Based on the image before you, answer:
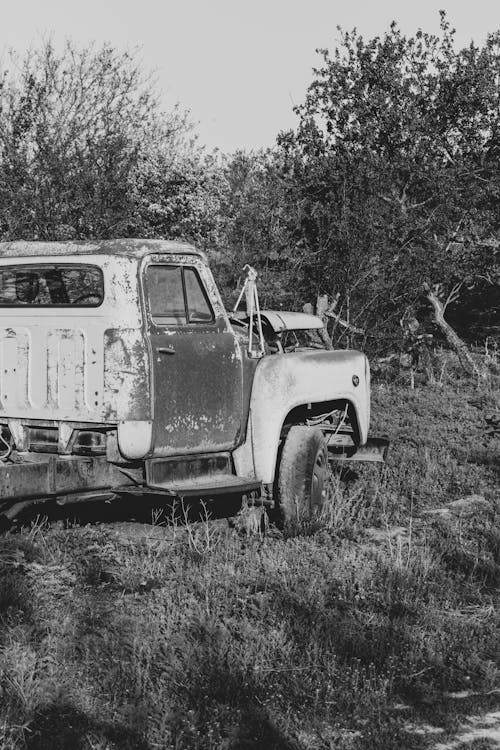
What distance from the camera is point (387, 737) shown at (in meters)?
3.66

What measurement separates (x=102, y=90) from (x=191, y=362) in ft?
36.3

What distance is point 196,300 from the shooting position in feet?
20.5

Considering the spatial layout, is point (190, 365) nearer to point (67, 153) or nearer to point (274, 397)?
point (274, 397)

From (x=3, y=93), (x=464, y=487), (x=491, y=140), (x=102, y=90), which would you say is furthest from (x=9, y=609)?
(x=491, y=140)

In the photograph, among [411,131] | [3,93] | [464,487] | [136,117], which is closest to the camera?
[464,487]

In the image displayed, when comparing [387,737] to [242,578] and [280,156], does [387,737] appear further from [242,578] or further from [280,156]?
[280,156]

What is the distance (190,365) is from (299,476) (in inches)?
50.4

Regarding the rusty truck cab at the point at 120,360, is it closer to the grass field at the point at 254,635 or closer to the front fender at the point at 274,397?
the front fender at the point at 274,397

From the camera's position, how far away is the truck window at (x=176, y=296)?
5.95m

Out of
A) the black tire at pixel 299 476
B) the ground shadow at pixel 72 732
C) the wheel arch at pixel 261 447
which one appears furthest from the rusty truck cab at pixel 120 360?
the ground shadow at pixel 72 732

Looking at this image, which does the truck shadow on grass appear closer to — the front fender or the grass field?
the grass field

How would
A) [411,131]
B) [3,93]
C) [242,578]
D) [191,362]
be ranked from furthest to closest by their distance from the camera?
[411,131]
[3,93]
[191,362]
[242,578]

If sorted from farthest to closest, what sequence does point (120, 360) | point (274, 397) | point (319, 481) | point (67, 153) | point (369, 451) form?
point (67, 153), point (369, 451), point (319, 481), point (274, 397), point (120, 360)

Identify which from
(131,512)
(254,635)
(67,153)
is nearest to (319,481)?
(131,512)
